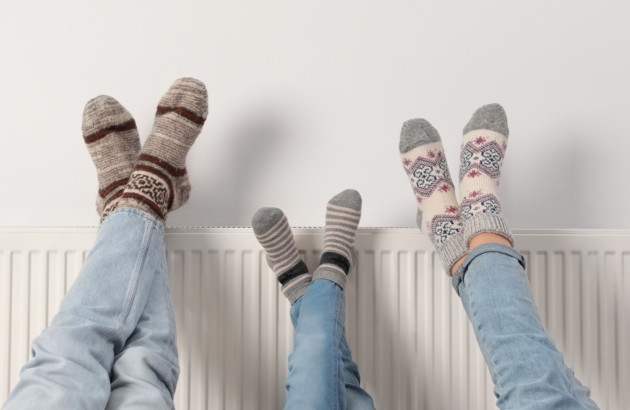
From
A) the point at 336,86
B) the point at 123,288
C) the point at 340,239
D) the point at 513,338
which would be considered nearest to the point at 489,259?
the point at 513,338

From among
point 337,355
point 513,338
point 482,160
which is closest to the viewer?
point 513,338

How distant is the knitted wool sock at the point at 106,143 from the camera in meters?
0.83

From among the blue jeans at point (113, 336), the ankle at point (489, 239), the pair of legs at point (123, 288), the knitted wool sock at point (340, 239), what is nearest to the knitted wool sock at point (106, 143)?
the pair of legs at point (123, 288)

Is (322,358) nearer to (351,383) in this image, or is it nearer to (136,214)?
(351,383)

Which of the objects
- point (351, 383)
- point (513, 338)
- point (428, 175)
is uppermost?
point (428, 175)

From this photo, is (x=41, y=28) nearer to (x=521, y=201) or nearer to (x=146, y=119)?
(x=146, y=119)

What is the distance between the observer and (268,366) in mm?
812

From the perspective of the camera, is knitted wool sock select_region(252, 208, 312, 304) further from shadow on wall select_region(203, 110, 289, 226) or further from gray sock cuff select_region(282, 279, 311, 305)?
shadow on wall select_region(203, 110, 289, 226)

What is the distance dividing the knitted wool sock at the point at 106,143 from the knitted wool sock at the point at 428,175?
0.49 m

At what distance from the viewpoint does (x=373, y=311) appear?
0.80m

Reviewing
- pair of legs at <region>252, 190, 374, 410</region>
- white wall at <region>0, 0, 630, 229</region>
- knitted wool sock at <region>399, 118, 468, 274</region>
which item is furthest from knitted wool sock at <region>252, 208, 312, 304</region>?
knitted wool sock at <region>399, 118, 468, 274</region>

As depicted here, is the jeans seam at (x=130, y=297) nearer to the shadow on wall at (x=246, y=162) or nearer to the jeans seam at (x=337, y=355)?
the shadow on wall at (x=246, y=162)

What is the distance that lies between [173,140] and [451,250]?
0.50 meters

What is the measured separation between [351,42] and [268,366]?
594mm
